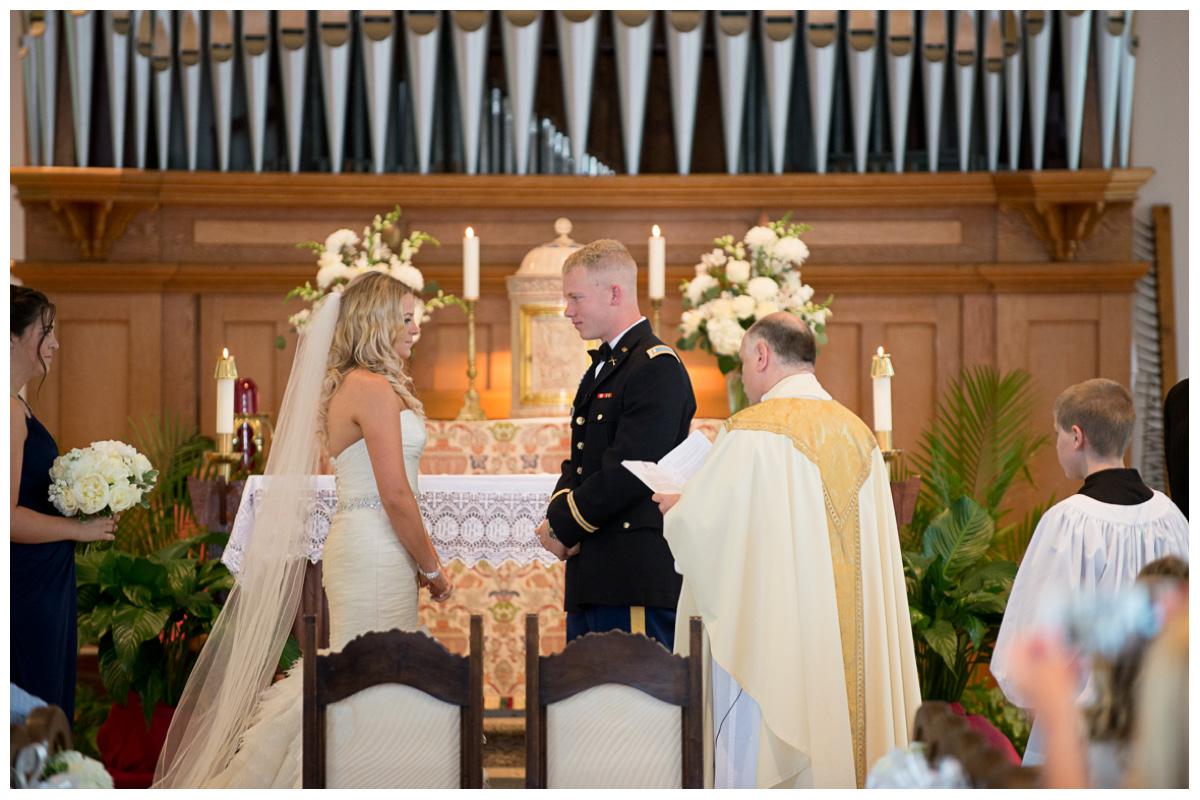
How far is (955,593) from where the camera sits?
14.9ft

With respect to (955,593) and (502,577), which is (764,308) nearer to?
(955,593)

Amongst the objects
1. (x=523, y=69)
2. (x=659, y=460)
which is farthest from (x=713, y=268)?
(x=659, y=460)

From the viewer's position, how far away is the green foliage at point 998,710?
470 cm

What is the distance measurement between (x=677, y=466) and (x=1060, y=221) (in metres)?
4.13

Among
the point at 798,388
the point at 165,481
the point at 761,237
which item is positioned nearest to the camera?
the point at 798,388

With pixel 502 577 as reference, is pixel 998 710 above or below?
below

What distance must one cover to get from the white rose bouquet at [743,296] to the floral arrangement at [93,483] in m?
2.62

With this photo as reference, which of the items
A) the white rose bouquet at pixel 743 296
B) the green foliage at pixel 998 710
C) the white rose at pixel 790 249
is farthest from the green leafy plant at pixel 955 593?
the white rose at pixel 790 249

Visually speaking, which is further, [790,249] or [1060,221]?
[1060,221]

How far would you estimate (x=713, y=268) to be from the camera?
536cm

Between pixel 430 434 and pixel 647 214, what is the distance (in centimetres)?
208

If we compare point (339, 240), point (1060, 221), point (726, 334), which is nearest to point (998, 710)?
point (726, 334)

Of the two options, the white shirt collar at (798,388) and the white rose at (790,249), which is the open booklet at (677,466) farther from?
the white rose at (790,249)
